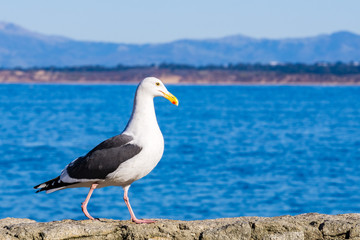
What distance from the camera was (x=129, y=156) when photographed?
7.15m

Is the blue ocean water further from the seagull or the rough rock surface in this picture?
the rough rock surface

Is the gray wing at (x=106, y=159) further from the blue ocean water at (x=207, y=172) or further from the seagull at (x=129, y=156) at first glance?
the blue ocean water at (x=207, y=172)

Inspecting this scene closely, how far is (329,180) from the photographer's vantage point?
3356 centimetres

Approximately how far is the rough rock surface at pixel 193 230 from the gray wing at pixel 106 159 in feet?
1.80

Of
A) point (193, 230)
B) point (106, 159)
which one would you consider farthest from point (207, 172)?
point (193, 230)

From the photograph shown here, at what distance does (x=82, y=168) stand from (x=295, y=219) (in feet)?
7.45

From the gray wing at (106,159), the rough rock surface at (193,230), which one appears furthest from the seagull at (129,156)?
the rough rock surface at (193,230)

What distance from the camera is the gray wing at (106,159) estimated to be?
23.5 ft

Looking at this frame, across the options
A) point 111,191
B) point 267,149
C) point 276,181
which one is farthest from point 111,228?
point 267,149

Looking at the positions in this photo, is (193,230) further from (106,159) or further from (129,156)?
(106,159)

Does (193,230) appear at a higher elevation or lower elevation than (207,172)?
higher

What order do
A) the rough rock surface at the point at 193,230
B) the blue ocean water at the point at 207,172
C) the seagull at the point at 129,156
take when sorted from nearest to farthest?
the rough rock surface at the point at 193,230
the seagull at the point at 129,156
the blue ocean water at the point at 207,172

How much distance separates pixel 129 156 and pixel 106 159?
0.85 ft

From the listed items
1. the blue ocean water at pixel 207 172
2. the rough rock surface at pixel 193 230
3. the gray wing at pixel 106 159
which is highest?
the gray wing at pixel 106 159
